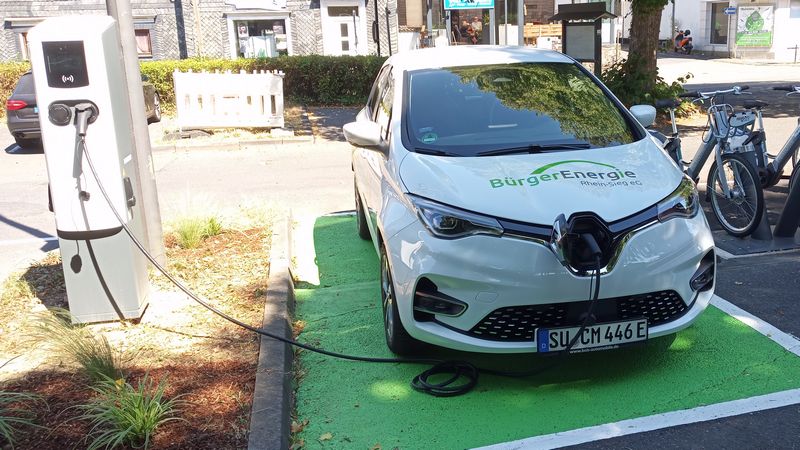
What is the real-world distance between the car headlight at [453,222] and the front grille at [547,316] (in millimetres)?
420

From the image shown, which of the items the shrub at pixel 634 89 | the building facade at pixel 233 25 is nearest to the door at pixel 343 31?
the building facade at pixel 233 25

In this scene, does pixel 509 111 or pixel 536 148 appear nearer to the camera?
pixel 536 148

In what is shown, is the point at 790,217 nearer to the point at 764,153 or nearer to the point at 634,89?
the point at 764,153

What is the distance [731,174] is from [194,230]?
15.5ft

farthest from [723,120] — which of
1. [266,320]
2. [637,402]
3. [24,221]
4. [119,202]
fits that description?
[24,221]

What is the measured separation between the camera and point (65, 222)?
493cm

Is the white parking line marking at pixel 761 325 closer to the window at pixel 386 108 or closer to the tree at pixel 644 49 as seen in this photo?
the window at pixel 386 108

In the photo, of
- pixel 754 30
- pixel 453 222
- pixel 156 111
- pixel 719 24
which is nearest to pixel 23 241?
pixel 453 222

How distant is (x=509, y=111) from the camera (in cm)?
515

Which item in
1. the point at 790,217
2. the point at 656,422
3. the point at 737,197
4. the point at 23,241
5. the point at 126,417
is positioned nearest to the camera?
the point at 126,417

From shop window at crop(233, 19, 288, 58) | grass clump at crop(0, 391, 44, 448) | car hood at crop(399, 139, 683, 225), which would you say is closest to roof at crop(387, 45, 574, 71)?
car hood at crop(399, 139, 683, 225)

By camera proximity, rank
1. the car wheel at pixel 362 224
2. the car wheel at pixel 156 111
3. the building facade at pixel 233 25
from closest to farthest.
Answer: the car wheel at pixel 362 224
the car wheel at pixel 156 111
the building facade at pixel 233 25

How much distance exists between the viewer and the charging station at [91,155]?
473 cm

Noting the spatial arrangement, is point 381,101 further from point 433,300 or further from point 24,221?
point 24,221
